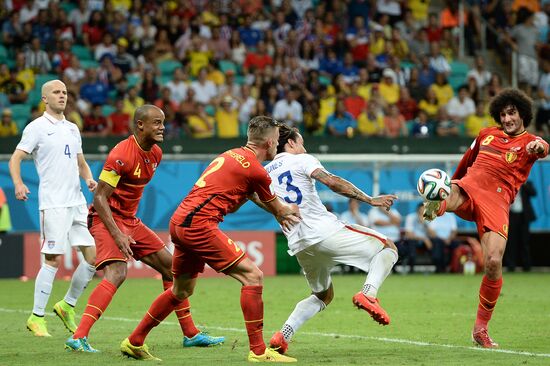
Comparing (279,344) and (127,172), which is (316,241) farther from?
(127,172)

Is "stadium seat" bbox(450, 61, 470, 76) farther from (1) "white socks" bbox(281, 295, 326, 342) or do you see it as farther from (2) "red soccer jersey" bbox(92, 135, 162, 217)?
(1) "white socks" bbox(281, 295, 326, 342)

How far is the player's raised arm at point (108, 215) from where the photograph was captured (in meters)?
9.43

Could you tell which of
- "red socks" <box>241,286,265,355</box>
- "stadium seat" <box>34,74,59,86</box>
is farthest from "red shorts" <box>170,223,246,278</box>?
"stadium seat" <box>34,74,59,86</box>

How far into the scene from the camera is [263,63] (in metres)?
24.9

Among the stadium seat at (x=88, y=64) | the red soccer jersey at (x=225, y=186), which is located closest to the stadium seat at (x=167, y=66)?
the stadium seat at (x=88, y=64)

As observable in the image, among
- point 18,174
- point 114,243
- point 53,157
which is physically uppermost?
point 53,157

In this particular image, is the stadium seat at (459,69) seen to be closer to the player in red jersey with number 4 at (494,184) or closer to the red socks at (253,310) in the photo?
the player in red jersey with number 4 at (494,184)

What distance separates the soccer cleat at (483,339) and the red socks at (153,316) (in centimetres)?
285

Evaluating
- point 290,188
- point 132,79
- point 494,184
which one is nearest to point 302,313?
point 290,188

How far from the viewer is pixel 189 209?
884 centimetres

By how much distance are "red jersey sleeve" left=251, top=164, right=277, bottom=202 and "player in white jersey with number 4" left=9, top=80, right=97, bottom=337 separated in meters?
2.83

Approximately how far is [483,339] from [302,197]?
2.14 meters

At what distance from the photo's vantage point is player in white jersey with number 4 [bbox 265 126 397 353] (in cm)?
945

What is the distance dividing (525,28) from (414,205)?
22.1 ft
